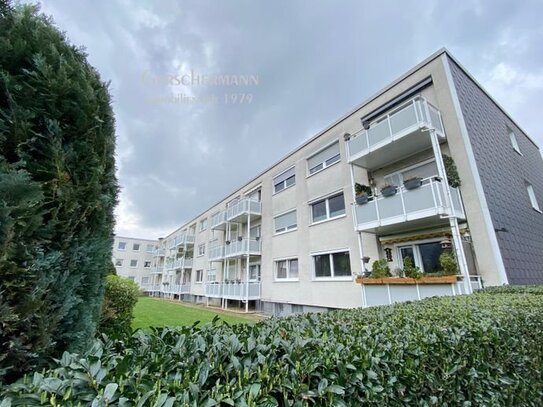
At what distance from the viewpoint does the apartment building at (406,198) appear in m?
8.27

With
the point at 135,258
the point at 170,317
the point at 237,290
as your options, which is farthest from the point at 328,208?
the point at 135,258

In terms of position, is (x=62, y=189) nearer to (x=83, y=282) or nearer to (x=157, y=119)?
(x=83, y=282)

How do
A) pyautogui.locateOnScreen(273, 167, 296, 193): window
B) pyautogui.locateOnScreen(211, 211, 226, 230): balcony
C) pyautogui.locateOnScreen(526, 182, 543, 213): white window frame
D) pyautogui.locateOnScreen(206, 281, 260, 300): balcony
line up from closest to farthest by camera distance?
pyautogui.locateOnScreen(526, 182, 543, 213): white window frame < pyautogui.locateOnScreen(273, 167, 296, 193): window < pyautogui.locateOnScreen(206, 281, 260, 300): balcony < pyautogui.locateOnScreen(211, 211, 226, 230): balcony

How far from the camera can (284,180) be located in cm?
1739

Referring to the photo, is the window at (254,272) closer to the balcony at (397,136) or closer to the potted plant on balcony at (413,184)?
the balcony at (397,136)

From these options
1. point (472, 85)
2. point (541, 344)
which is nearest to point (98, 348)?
point (541, 344)

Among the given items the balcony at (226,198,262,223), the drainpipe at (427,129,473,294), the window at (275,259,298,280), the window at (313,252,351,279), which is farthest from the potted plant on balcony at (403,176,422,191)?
the balcony at (226,198,262,223)

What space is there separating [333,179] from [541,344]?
413 inches

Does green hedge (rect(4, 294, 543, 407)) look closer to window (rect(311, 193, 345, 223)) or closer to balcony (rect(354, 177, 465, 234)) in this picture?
balcony (rect(354, 177, 465, 234))

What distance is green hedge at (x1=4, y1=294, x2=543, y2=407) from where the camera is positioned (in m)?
1.20

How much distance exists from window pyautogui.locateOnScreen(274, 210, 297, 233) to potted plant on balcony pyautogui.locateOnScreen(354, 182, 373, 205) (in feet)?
18.2

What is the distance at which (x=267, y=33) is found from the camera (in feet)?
31.6

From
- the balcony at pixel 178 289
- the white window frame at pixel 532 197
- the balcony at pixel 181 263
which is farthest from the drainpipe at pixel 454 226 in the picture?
the balcony at pixel 181 263

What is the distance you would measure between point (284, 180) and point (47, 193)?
15.8 m
